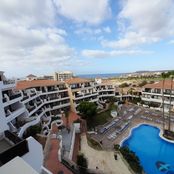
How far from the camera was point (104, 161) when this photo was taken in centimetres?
2030

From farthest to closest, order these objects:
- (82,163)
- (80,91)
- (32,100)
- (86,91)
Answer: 1. (86,91)
2. (80,91)
3. (32,100)
4. (82,163)

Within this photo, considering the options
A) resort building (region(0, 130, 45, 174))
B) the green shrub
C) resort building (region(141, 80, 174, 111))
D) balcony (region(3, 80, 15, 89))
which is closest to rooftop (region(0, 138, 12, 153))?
resort building (region(0, 130, 45, 174))

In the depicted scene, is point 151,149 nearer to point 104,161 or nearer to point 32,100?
point 104,161

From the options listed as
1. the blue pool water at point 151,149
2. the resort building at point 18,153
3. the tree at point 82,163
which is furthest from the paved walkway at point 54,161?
the blue pool water at point 151,149

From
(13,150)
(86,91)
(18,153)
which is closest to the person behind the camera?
(13,150)

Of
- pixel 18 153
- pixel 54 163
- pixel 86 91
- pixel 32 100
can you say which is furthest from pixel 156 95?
pixel 18 153

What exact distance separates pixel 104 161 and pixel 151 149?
9079 mm

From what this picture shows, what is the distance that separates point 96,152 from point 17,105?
1335cm

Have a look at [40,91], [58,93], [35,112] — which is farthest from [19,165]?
[58,93]

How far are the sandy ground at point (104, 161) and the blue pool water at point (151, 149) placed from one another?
3647mm

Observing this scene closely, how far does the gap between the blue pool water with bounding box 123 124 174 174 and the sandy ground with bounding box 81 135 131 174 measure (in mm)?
3647

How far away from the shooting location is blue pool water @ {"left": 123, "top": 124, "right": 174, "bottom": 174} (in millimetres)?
20844

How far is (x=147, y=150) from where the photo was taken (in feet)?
81.8

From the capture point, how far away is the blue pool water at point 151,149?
2084 centimetres
